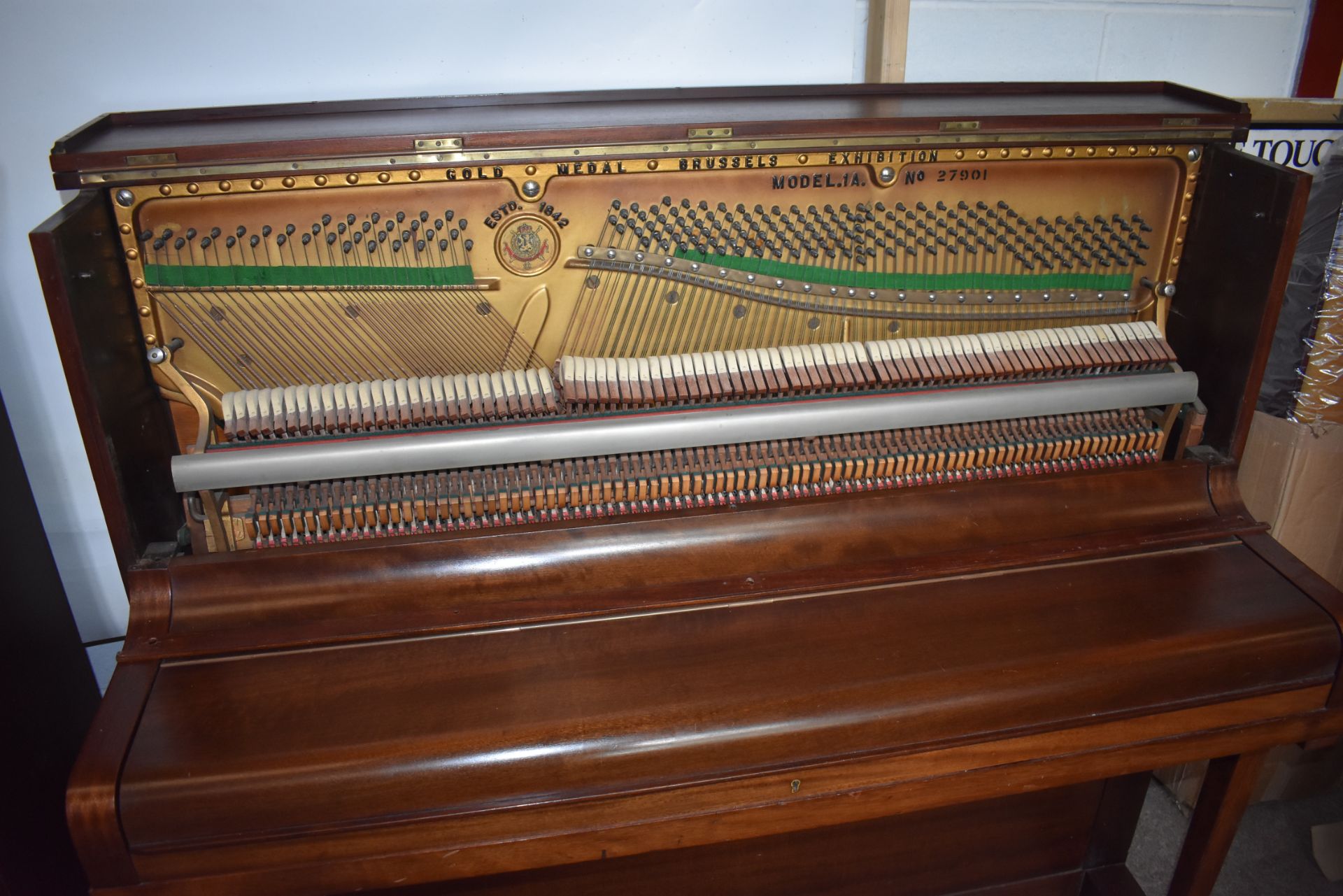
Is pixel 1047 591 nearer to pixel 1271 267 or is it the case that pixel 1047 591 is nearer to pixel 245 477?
pixel 1271 267

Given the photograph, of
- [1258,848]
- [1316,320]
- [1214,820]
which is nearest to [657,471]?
[1214,820]

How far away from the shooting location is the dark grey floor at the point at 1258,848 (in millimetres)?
2346

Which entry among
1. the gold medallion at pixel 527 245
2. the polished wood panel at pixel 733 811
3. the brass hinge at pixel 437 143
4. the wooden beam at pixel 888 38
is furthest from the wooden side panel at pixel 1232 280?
the brass hinge at pixel 437 143

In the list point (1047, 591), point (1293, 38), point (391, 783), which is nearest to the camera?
point (391, 783)

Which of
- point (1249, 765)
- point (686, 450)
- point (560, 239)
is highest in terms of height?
point (560, 239)

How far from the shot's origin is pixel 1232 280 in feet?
5.52

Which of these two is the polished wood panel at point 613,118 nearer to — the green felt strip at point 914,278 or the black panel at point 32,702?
the green felt strip at point 914,278

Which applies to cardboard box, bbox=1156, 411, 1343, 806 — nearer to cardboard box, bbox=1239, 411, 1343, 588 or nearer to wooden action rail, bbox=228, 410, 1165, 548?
cardboard box, bbox=1239, 411, 1343, 588

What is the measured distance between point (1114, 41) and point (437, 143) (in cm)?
173

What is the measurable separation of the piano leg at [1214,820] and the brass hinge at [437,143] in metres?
1.64

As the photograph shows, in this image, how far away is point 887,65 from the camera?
2.02 metres

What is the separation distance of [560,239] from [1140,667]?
1.13 metres

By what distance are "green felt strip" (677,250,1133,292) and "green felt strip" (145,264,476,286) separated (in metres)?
0.40

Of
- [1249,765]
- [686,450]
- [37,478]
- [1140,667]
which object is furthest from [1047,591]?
[37,478]
